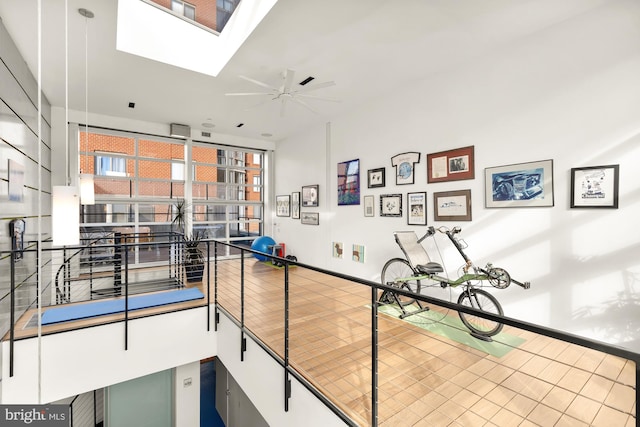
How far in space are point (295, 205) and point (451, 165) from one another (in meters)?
3.95

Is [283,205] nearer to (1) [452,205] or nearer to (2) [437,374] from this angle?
(1) [452,205]

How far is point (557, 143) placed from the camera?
3.15 metres

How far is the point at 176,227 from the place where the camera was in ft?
22.4

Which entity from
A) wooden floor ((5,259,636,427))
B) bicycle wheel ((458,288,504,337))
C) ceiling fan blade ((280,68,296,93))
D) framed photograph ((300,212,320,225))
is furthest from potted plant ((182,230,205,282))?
bicycle wheel ((458,288,504,337))

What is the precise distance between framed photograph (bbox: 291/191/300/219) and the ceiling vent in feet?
8.96

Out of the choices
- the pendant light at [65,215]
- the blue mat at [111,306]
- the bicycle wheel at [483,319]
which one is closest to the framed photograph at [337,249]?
the blue mat at [111,306]

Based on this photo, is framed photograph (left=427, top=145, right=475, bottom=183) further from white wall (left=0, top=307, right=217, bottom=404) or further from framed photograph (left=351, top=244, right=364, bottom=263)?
white wall (left=0, top=307, right=217, bottom=404)

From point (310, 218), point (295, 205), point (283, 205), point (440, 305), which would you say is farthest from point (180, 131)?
point (440, 305)

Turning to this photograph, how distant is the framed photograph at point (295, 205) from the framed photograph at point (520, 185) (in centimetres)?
423

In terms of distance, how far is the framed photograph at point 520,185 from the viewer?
10.6 feet

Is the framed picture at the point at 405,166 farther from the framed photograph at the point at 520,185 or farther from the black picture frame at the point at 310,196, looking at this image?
the black picture frame at the point at 310,196

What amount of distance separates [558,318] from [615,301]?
51 centimetres

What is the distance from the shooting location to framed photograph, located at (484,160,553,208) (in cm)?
322

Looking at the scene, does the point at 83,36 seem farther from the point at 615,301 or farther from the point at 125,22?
the point at 615,301
